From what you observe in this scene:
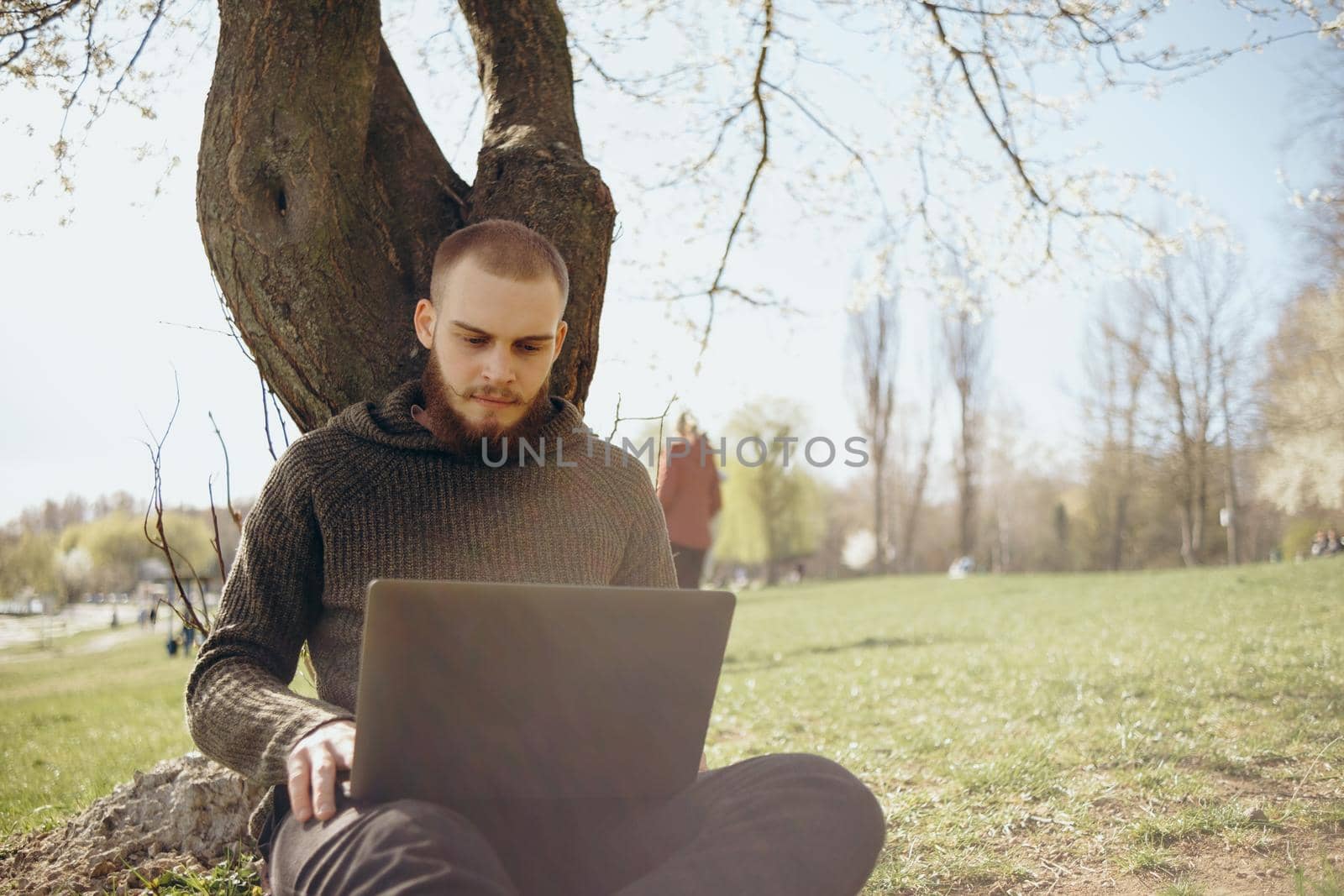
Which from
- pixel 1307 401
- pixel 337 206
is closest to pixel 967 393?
pixel 1307 401

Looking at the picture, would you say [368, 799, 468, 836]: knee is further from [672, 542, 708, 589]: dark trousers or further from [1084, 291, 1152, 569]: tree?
[1084, 291, 1152, 569]: tree

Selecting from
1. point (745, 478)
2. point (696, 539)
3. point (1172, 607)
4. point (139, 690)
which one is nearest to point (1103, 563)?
point (745, 478)

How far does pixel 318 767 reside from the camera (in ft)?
4.60

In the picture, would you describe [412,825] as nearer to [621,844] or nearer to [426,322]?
[621,844]

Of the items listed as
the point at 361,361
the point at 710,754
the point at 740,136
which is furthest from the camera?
the point at 740,136

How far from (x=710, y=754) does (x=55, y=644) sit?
19.8 feet

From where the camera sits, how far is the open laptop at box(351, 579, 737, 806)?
1.26 m

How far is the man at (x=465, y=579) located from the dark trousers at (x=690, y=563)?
5.27m

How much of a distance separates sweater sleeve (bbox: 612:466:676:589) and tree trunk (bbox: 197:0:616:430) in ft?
2.05

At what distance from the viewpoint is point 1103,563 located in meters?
36.8

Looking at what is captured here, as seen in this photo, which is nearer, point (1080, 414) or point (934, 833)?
point (934, 833)

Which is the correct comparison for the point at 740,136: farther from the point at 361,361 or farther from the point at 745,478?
the point at 745,478

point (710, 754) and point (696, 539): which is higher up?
point (696, 539)

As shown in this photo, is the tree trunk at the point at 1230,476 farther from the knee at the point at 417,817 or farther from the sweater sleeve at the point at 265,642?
the knee at the point at 417,817
